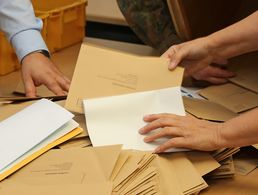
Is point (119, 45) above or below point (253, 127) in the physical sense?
below

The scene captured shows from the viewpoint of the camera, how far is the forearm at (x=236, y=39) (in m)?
1.18

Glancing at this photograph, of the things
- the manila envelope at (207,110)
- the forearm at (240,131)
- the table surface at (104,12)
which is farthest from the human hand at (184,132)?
the table surface at (104,12)

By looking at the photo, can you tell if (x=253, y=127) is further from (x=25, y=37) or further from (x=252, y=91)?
(x=25, y=37)

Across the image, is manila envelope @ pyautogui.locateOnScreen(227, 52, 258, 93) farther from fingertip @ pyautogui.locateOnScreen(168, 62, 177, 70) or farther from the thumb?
the thumb

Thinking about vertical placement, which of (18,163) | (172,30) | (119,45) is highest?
(18,163)

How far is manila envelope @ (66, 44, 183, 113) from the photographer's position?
3.51ft

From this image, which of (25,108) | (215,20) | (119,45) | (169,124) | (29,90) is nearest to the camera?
(169,124)

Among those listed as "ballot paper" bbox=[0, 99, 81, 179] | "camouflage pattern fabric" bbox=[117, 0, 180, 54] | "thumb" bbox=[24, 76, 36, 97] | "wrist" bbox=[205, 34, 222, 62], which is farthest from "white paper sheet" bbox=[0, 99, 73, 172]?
"camouflage pattern fabric" bbox=[117, 0, 180, 54]

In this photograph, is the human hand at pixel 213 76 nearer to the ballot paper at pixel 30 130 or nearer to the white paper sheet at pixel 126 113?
the white paper sheet at pixel 126 113

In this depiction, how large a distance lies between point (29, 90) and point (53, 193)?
1.54ft

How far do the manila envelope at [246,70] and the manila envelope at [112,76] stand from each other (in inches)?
15.1

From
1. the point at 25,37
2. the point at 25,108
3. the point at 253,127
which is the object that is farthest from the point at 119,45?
the point at 253,127

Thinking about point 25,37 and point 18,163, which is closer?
point 18,163

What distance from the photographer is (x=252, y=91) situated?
1.35 m
